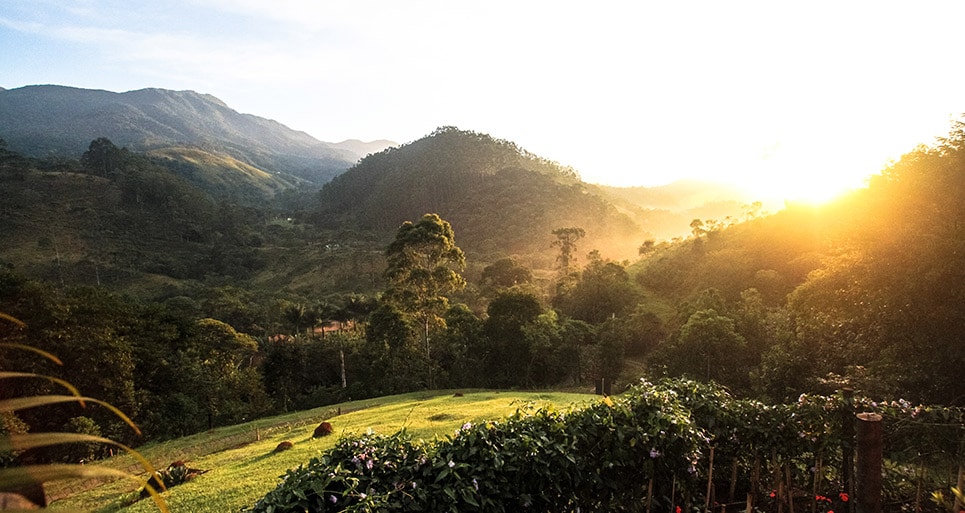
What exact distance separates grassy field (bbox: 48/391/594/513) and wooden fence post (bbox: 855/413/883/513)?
3292 millimetres

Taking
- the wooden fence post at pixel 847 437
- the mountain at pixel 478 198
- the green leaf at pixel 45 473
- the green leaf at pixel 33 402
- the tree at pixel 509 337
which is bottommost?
the tree at pixel 509 337

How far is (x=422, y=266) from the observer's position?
26.7m

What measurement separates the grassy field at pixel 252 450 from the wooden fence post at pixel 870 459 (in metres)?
3.29

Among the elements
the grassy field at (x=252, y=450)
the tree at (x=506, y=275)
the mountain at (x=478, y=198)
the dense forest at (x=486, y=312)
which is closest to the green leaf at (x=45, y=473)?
the dense forest at (x=486, y=312)

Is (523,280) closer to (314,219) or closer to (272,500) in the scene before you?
(272,500)

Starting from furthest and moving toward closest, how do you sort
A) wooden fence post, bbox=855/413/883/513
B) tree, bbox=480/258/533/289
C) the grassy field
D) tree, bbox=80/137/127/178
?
1. tree, bbox=80/137/127/178
2. tree, bbox=480/258/533/289
3. the grassy field
4. wooden fence post, bbox=855/413/883/513

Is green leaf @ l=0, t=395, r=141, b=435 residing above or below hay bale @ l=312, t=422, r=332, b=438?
above

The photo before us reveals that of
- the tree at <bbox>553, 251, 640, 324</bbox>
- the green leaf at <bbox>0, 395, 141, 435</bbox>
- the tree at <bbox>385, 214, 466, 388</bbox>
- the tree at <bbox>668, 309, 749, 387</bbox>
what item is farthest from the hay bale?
the tree at <bbox>553, 251, 640, 324</bbox>

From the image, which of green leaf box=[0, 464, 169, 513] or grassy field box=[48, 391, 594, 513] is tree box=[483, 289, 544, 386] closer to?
grassy field box=[48, 391, 594, 513]

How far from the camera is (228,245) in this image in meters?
82.9

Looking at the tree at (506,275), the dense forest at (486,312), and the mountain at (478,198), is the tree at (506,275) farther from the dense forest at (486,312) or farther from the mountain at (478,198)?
the mountain at (478,198)

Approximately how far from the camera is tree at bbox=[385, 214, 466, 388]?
2556 centimetres

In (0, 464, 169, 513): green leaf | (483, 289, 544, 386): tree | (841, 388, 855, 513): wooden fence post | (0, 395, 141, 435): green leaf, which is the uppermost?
(0, 395, 141, 435): green leaf

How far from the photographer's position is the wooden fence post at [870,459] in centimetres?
452
